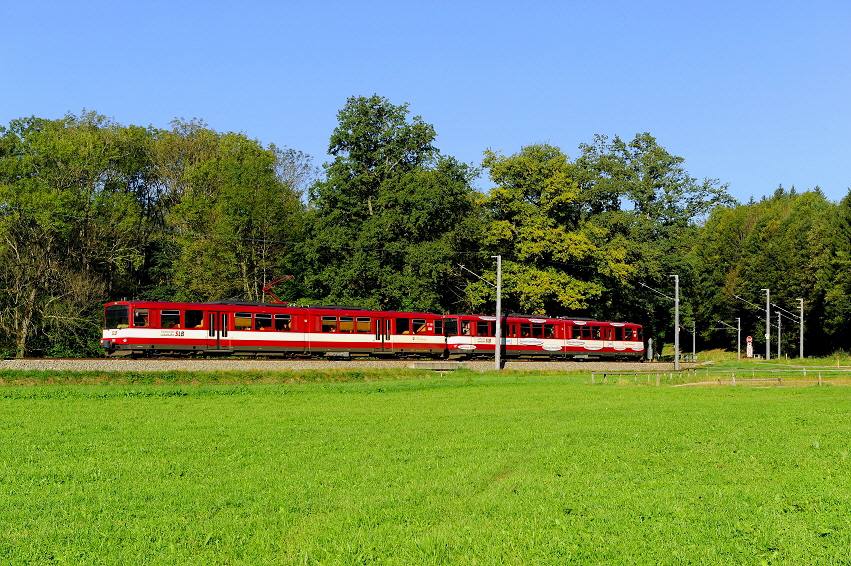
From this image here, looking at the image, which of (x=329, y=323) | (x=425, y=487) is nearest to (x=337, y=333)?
(x=329, y=323)

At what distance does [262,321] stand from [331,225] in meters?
19.1

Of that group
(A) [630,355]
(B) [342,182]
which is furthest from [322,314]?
(A) [630,355]

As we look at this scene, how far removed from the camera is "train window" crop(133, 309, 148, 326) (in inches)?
1827

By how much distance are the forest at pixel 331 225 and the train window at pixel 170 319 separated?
18.7m

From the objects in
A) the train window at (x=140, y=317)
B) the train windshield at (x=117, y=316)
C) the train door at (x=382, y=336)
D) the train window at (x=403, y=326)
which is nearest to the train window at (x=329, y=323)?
the train door at (x=382, y=336)

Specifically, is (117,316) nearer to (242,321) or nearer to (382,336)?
(242,321)

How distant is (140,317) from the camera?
46594 mm

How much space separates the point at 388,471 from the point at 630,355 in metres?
55.6

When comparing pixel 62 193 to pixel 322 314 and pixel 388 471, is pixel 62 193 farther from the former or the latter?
pixel 388 471

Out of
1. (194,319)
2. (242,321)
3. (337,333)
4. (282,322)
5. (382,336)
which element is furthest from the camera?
(382,336)

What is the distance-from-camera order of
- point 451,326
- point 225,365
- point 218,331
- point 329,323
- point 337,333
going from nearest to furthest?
point 225,365
point 218,331
point 329,323
point 337,333
point 451,326

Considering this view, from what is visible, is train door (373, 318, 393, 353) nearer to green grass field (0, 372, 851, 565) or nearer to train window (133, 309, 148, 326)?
train window (133, 309, 148, 326)

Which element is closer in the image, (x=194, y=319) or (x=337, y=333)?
(x=194, y=319)

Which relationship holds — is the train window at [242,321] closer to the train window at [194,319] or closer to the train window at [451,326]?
the train window at [194,319]
